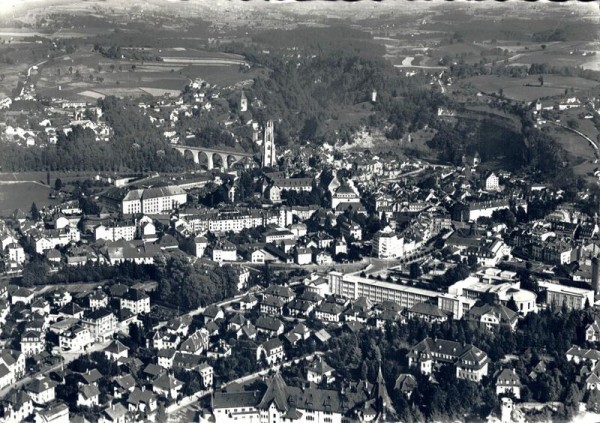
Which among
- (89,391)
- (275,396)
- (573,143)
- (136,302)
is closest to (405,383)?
(275,396)

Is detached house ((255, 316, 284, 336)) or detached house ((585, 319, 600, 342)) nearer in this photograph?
detached house ((585, 319, 600, 342))

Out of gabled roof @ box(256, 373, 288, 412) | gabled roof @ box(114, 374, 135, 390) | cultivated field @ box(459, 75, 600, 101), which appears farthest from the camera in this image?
cultivated field @ box(459, 75, 600, 101)

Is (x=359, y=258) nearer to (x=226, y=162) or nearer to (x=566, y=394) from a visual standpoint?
(x=566, y=394)

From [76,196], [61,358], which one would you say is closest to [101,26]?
[76,196]

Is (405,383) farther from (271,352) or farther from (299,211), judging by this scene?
(299,211)

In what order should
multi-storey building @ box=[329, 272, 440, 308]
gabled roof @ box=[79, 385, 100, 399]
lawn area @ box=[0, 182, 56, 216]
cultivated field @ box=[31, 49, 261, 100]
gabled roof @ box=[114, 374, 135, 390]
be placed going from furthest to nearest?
cultivated field @ box=[31, 49, 261, 100], lawn area @ box=[0, 182, 56, 216], multi-storey building @ box=[329, 272, 440, 308], gabled roof @ box=[114, 374, 135, 390], gabled roof @ box=[79, 385, 100, 399]

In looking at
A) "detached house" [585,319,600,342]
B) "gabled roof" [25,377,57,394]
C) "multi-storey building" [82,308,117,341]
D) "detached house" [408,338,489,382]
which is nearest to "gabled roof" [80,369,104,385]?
"gabled roof" [25,377,57,394]

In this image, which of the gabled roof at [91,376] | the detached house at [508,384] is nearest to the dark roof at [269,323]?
the gabled roof at [91,376]

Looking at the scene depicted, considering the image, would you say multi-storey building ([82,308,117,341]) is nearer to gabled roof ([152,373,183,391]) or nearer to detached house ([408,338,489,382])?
gabled roof ([152,373,183,391])

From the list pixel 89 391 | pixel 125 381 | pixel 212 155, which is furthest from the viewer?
pixel 212 155
